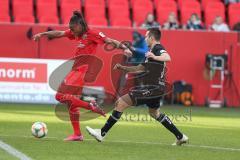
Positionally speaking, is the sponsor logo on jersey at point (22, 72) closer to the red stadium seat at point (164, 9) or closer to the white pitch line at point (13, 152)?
the red stadium seat at point (164, 9)

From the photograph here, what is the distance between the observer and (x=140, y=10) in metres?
27.0

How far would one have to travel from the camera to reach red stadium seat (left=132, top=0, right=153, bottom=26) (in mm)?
26906

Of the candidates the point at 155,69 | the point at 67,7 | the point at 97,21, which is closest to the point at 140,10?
the point at 97,21

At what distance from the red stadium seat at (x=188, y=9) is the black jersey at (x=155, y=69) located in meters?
13.6

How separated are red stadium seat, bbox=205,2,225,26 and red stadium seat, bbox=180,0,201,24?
0.32 metres

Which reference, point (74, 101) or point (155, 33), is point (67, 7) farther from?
point (155, 33)

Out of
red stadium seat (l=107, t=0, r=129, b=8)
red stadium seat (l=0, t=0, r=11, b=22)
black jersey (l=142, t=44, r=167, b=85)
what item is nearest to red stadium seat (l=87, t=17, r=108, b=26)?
red stadium seat (l=107, t=0, r=129, b=8)

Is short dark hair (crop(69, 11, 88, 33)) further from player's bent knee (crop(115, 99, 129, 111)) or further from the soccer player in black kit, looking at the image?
player's bent knee (crop(115, 99, 129, 111))

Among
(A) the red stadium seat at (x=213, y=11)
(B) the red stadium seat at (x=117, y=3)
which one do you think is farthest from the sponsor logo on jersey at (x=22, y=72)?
(A) the red stadium seat at (x=213, y=11)

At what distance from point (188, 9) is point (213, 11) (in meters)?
0.95

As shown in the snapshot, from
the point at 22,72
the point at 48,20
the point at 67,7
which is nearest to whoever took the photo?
the point at 22,72

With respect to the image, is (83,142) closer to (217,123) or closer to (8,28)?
(217,123)

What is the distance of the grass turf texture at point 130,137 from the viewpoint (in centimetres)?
1184

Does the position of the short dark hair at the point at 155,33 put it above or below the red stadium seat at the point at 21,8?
above
